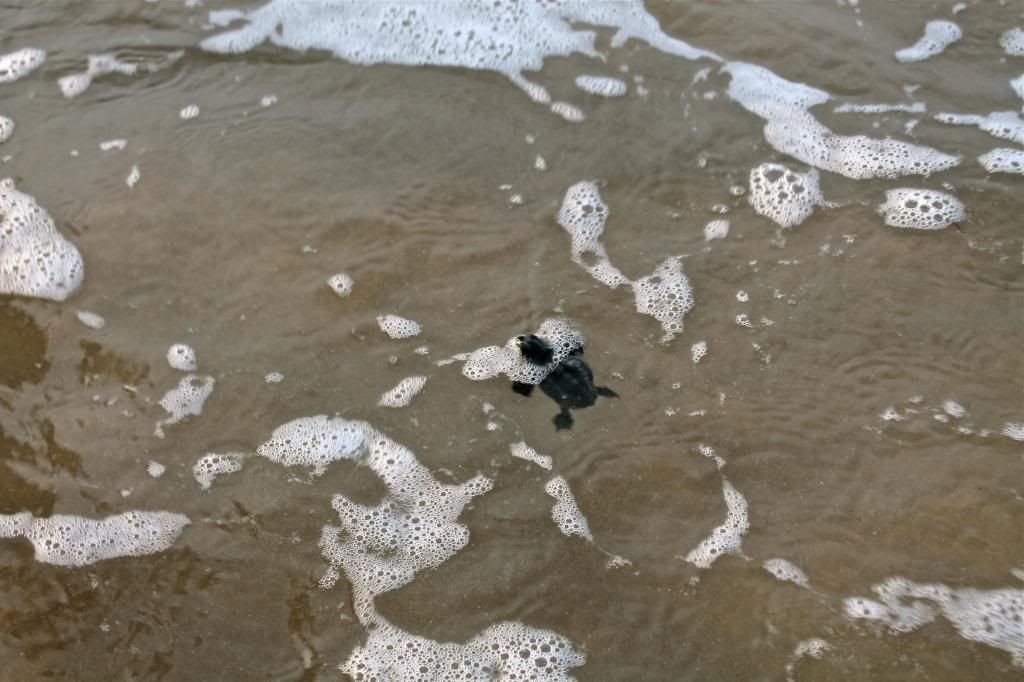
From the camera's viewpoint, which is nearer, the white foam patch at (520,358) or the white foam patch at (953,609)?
the white foam patch at (953,609)

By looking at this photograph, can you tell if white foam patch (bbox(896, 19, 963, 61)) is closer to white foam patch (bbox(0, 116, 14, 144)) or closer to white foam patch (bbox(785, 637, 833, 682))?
white foam patch (bbox(785, 637, 833, 682))

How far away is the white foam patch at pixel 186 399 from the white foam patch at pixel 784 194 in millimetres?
3009

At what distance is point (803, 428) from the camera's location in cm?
337

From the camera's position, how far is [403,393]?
11.8 ft

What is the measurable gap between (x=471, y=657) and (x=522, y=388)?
3.99ft

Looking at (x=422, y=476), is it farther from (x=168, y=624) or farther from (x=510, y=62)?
(x=510, y=62)

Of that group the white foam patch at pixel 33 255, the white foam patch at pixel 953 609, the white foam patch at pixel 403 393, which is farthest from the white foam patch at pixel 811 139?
the white foam patch at pixel 33 255

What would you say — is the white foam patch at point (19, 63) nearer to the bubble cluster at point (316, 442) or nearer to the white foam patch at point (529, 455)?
the bubble cluster at point (316, 442)

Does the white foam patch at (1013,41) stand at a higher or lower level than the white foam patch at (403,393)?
higher

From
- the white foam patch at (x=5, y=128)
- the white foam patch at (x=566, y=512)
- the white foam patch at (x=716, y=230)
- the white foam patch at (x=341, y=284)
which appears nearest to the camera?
the white foam patch at (x=566, y=512)

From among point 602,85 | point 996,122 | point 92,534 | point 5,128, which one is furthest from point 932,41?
point 5,128

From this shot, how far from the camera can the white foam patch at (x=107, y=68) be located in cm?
471

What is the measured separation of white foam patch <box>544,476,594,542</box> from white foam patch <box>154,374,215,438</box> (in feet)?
5.57

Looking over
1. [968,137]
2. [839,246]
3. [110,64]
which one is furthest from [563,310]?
[110,64]
